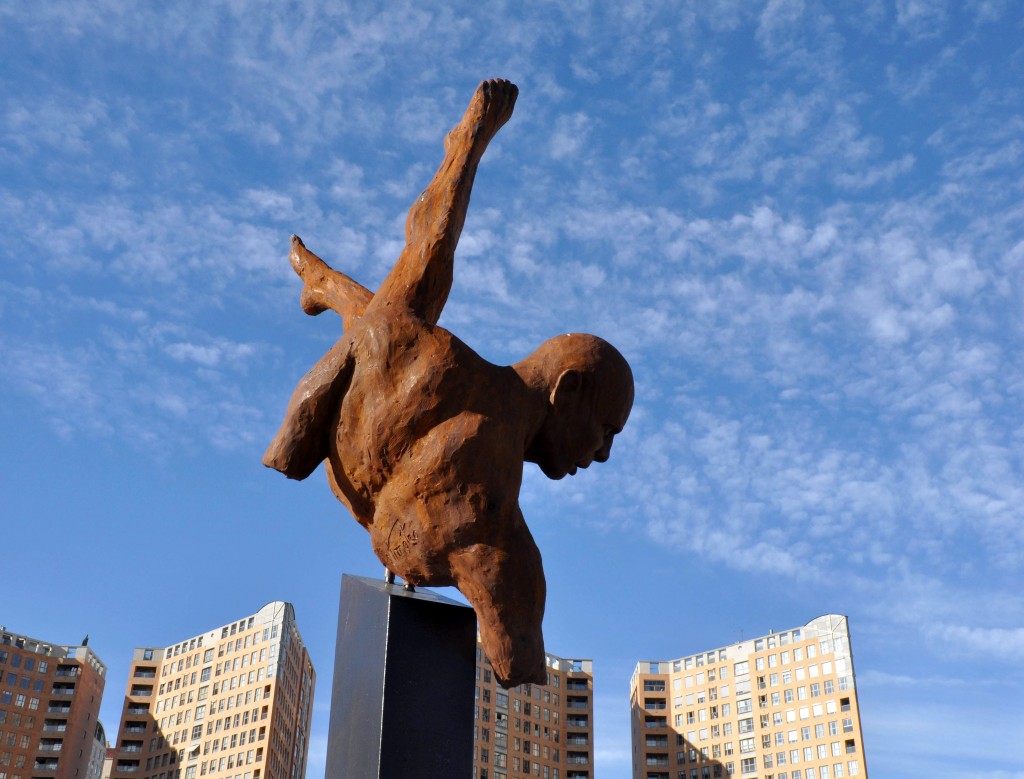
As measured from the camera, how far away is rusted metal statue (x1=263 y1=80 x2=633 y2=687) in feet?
22.1

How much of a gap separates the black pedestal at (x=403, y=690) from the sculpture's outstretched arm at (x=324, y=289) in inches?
88.7

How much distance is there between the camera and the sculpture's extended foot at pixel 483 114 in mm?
7680

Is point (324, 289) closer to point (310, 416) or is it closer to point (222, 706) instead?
point (310, 416)

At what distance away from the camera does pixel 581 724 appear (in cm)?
6688

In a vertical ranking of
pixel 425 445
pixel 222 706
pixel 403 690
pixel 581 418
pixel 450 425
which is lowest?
pixel 403 690

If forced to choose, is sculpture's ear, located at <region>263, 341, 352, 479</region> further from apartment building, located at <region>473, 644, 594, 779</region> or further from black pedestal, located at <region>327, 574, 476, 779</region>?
apartment building, located at <region>473, 644, 594, 779</region>

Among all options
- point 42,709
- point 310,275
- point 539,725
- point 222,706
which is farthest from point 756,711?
point 310,275

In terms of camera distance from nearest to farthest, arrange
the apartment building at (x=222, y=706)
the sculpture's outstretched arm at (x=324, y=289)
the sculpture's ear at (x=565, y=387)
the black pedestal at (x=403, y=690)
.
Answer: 1. the black pedestal at (x=403, y=690)
2. the sculpture's ear at (x=565, y=387)
3. the sculpture's outstretched arm at (x=324, y=289)
4. the apartment building at (x=222, y=706)

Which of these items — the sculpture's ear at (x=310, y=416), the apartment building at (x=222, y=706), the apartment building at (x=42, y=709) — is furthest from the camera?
the apartment building at (x=42, y=709)

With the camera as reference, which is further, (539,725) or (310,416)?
(539,725)

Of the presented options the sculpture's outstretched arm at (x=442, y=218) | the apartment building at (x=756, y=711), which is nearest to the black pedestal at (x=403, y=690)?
the sculpture's outstretched arm at (x=442, y=218)

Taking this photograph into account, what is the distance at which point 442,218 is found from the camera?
748cm

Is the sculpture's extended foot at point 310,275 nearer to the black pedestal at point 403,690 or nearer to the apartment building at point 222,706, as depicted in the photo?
the black pedestal at point 403,690

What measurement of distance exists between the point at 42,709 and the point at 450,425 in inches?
2701
